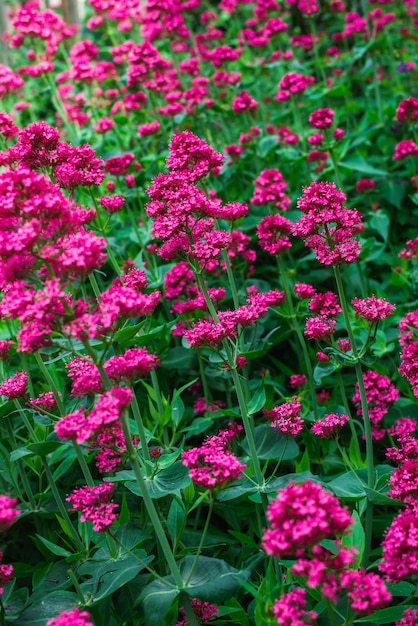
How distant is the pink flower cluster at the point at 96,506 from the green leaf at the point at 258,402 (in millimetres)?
1027

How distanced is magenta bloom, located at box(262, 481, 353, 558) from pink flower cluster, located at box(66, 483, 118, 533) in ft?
2.50

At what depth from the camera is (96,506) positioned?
9.67ft

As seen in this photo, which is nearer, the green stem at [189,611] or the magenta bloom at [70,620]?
the magenta bloom at [70,620]

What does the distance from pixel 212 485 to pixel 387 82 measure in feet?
23.2

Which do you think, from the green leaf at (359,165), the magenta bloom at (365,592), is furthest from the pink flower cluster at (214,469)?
the green leaf at (359,165)

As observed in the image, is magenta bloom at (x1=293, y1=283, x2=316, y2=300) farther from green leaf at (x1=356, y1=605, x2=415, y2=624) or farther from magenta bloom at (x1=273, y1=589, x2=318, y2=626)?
magenta bloom at (x1=273, y1=589, x2=318, y2=626)

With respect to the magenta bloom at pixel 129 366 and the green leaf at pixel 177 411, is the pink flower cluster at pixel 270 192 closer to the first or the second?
the green leaf at pixel 177 411

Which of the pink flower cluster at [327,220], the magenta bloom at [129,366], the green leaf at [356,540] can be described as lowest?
the green leaf at [356,540]

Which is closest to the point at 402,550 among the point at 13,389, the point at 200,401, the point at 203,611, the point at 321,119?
the point at 203,611

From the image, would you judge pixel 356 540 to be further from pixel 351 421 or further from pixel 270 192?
pixel 270 192

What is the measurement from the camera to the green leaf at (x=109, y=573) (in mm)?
2957

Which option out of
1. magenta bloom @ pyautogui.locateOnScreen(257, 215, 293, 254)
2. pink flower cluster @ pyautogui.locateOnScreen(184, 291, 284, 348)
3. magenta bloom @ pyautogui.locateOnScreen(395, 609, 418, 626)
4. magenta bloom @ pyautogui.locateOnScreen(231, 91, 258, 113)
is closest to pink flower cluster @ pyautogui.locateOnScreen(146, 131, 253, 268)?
pink flower cluster @ pyautogui.locateOnScreen(184, 291, 284, 348)

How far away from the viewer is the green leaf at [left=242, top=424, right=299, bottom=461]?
382 centimetres

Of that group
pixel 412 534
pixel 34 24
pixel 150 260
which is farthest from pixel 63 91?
pixel 412 534
